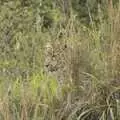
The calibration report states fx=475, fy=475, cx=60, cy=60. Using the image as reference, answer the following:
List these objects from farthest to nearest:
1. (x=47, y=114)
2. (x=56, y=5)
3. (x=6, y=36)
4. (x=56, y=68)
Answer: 1. (x=56, y=5)
2. (x=6, y=36)
3. (x=56, y=68)
4. (x=47, y=114)

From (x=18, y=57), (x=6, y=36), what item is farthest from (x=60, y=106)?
(x=6, y=36)

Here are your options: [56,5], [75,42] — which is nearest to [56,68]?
[75,42]

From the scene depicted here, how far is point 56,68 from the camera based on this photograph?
195 inches

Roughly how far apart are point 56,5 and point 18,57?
177cm

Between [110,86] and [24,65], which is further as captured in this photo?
[24,65]

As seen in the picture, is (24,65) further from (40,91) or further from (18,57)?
(40,91)

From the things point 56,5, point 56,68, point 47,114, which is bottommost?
point 47,114

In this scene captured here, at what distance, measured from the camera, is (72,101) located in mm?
4070

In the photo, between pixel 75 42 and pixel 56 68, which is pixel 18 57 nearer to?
pixel 56 68

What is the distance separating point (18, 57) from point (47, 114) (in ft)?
7.36

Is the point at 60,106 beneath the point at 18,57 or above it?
beneath

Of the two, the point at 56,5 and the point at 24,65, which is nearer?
the point at 24,65

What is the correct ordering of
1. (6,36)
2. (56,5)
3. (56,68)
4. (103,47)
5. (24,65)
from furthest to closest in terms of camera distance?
(56,5) → (6,36) → (24,65) → (56,68) → (103,47)

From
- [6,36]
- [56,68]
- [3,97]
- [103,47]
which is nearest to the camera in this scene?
[3,97]
